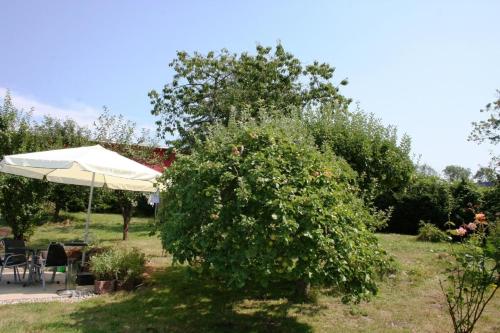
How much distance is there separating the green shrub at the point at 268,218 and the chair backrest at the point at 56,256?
319 cm

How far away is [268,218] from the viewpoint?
4.81m

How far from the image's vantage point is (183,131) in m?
18.6

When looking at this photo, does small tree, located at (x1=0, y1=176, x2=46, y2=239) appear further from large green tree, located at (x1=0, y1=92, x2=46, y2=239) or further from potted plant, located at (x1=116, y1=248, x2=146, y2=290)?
potted plant, located at (x1=116, y1=248, x2=146, y2=290)

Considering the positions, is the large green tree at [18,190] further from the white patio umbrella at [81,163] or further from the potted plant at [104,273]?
the potted plant at [104,273]

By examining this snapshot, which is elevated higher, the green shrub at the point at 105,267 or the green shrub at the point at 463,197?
the green shrub at the point at 463,197

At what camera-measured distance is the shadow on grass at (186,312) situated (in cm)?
574

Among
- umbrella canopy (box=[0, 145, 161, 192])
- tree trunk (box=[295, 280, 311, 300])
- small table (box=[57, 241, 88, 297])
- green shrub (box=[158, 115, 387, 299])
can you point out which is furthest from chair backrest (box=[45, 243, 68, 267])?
tree trunk (box=[295, 280, 311, 300])

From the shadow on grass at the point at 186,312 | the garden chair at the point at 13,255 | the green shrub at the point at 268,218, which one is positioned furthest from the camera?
the garden chair at the point at 13,255

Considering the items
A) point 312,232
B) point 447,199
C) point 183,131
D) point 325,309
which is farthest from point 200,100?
point 312,232

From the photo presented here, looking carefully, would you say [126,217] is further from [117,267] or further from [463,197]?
[463,197]

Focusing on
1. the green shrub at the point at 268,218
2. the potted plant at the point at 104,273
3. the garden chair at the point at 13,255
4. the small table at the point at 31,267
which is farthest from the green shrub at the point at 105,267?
the green shrub at the point at 268,218

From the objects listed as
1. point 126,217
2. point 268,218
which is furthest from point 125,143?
point 268,218

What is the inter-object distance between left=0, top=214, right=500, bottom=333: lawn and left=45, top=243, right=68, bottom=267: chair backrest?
1049 mm

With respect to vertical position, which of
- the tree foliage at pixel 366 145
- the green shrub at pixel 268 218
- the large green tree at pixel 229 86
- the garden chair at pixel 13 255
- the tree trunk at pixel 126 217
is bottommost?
the garden chair at pixel 13 255
